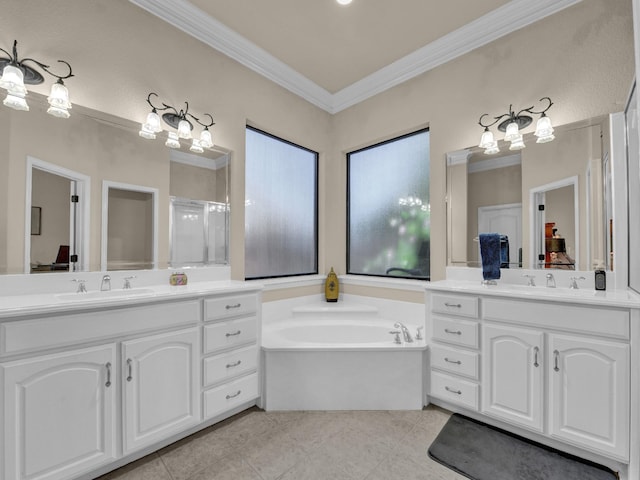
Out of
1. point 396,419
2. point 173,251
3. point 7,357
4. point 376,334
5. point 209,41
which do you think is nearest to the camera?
point 7,357

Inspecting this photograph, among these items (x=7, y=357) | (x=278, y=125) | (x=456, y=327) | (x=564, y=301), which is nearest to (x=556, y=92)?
(x=564, y=301)

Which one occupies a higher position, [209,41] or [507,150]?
[209,41]

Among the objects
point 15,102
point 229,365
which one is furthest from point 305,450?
point 15,102

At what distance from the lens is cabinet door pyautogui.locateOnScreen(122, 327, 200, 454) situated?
5.14 feet

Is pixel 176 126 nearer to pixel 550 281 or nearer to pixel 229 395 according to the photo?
pixel 229 395

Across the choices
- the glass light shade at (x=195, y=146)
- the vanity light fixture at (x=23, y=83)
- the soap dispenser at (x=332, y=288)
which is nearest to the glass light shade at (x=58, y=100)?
the vanity light fixture at (x=23, y=83)

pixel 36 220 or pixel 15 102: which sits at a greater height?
pixel 15 102

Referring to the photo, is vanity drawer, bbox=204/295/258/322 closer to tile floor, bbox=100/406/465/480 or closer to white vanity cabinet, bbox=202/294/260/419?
white vanity cabinet, bbox=202/294/260/419

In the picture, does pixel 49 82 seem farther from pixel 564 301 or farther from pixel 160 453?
pixel 564 301

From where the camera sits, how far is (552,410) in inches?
66.1

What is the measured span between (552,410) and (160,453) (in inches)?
87.8

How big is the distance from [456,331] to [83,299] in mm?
2225

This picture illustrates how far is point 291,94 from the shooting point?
10.3ft

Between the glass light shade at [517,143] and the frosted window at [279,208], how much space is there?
6.55 feet
